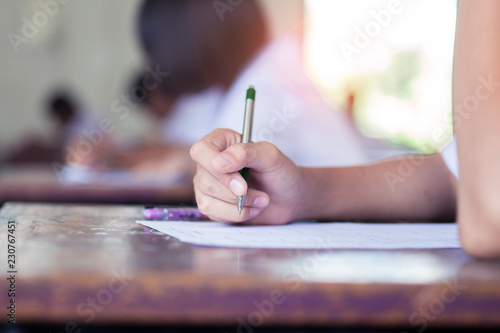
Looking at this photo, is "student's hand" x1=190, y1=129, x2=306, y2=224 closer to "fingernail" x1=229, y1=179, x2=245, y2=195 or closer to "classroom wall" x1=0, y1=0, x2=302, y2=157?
"fingernail" x1=229, y1=179, x2=245, y2=195

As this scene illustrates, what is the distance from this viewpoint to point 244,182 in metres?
0.76

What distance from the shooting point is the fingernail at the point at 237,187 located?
76cm

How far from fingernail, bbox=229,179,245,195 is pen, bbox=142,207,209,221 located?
0.57ft

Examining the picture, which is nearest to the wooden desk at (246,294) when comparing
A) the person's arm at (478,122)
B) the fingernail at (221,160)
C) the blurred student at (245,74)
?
the person's arm at (478,122)

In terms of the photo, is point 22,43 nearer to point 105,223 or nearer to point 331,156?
point 331,156

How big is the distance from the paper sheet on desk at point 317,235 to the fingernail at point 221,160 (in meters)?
0.09

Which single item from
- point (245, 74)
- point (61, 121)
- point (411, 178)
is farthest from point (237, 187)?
point (61, 121)

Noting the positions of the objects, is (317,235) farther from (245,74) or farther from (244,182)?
(245,74)

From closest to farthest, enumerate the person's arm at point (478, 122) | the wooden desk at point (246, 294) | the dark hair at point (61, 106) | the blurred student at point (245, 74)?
the wooden desk at point (246, 294), the person's arm at point (478, 122), the blurred student at point (245, 74), the dark hair at point (61, 106)

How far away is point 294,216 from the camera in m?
0.91

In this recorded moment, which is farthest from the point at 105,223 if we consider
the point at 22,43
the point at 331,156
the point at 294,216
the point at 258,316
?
the point at 22,43

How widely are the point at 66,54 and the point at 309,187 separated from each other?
19.7ft

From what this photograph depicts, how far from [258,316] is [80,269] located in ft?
0.54

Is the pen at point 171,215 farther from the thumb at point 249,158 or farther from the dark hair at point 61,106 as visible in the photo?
the dark hair at point 61,106
